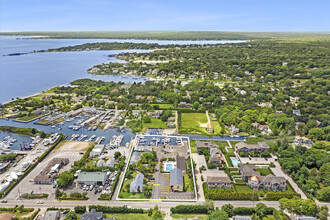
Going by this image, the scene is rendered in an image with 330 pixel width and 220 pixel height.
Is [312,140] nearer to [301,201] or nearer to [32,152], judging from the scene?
[301,201]

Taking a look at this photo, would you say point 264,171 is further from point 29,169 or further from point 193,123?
point 29,169

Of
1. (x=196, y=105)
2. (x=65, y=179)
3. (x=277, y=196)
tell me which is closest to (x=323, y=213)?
(x=277, y=196)

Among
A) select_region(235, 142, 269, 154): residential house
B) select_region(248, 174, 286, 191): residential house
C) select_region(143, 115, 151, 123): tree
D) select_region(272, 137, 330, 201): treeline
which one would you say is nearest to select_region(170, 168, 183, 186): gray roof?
select_region(248, 174, 286, 191): residential house

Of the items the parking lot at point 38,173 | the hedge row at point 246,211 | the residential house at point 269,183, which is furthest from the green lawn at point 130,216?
the residential house at point 269,183

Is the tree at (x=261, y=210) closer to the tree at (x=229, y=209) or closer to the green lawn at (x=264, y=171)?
the tree at (x=229, y=209)

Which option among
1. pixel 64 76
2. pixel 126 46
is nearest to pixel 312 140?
pixel 64 76

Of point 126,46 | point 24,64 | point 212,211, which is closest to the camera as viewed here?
point 212,211

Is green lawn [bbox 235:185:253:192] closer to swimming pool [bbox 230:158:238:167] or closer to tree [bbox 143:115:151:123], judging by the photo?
swimming pool [bbox 230:158:238:167]
